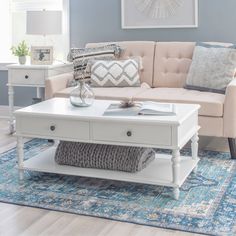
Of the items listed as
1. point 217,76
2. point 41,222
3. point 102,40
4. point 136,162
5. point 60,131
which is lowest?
point 41,222

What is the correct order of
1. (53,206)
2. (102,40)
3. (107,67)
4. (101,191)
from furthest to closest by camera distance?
(102,40), (107,67), (101,191), (53,206)

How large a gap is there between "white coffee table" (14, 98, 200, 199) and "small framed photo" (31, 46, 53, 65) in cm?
142

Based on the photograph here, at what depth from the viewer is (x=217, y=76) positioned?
3.96 metres

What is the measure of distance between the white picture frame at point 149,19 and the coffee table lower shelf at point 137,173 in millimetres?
1711

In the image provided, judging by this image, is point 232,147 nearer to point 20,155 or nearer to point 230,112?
point 230,112

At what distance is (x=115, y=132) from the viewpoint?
2.94 meters

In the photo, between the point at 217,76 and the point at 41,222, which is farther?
the point at 217,76

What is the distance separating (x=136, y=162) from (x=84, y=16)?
240cm

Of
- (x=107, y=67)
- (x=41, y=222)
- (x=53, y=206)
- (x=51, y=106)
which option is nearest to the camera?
(x=41, y=222)

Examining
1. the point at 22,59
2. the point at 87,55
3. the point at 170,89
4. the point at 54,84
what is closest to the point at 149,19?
the point at 87,55

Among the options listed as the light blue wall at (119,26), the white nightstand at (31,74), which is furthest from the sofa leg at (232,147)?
the white nightstand at (31,74)

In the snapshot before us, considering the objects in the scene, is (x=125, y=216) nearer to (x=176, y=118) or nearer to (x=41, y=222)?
(x=41, y=222)

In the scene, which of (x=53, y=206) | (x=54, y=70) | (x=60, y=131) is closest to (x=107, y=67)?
(x=54, y=70)

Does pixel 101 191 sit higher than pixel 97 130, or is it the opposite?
pixel 97 130
